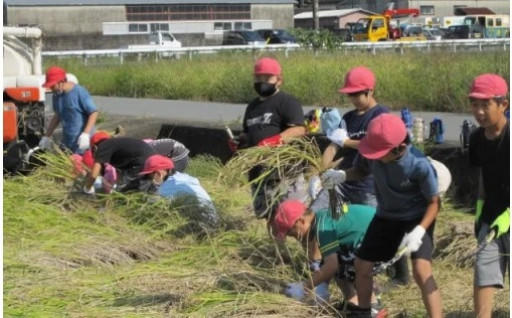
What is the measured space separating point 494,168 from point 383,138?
0.54 metres

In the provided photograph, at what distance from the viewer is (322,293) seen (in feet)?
18.3

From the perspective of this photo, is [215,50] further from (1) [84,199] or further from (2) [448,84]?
(1) [84,199]

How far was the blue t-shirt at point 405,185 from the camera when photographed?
16.1 feet

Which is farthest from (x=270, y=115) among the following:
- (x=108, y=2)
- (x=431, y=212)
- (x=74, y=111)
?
(x=108, y=2)

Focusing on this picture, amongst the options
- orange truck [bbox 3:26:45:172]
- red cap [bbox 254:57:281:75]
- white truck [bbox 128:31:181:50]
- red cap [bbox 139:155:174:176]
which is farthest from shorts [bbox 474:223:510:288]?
white truck [bbox 128:31:181:50]

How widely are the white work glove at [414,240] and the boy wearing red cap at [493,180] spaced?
1.00ft

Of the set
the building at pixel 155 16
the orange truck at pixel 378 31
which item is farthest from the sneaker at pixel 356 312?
the building at pixel 155 16

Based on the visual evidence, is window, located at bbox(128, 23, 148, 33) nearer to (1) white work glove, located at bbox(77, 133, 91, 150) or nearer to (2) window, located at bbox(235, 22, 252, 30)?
(2) window, located at bbox(235, 22, 252, 30)

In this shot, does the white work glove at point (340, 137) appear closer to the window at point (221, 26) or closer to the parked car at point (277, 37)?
the parked car at point (277, 37)

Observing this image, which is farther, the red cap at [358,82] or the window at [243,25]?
the window at [243,25]

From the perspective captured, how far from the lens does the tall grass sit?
1570cm

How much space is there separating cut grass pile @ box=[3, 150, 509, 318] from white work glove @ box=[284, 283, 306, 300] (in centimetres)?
5

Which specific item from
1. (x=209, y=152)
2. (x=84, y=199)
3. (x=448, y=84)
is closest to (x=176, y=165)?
(x=84, y=199)

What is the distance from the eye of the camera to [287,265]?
6121 mm
